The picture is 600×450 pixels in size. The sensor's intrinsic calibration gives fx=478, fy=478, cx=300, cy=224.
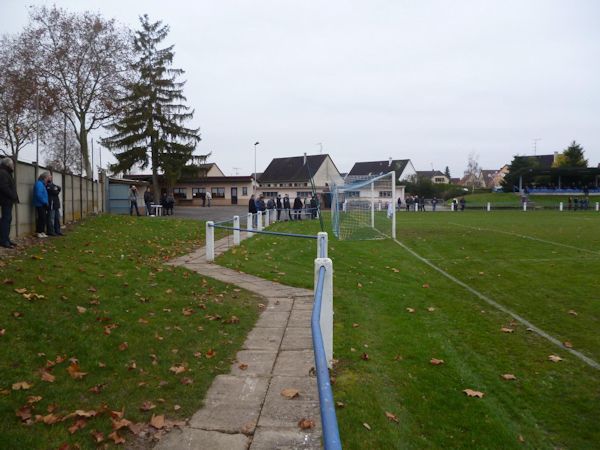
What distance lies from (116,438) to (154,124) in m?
43.7

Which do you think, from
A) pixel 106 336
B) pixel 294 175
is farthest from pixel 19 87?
pixel 294 175

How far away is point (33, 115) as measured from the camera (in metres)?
33.3

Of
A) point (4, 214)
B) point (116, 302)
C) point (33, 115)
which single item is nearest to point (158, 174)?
point (33, 115)

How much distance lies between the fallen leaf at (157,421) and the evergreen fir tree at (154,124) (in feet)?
135

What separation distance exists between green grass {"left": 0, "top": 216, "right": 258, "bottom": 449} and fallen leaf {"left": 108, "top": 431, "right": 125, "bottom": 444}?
2.8 inches

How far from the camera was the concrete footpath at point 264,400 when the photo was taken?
11.4 ft

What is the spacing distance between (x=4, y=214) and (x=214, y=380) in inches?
292

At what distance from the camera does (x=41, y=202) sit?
11844 mm

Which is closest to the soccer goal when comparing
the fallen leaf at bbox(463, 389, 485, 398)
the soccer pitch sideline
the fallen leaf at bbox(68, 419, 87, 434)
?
the soccer pitch sideline

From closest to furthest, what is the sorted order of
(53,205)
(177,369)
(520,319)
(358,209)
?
(177,369)
(520,319)
(53,205)
(358,209)

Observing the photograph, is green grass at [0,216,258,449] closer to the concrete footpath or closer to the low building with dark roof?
the concrete footpath

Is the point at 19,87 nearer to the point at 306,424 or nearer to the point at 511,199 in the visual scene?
the point at 306,424

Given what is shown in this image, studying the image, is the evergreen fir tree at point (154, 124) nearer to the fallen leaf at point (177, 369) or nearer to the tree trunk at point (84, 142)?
the tree trunk at point (84, 142)

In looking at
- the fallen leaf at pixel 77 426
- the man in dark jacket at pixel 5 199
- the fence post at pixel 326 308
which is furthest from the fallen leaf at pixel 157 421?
the man in dark jacket at pixel 5 199
